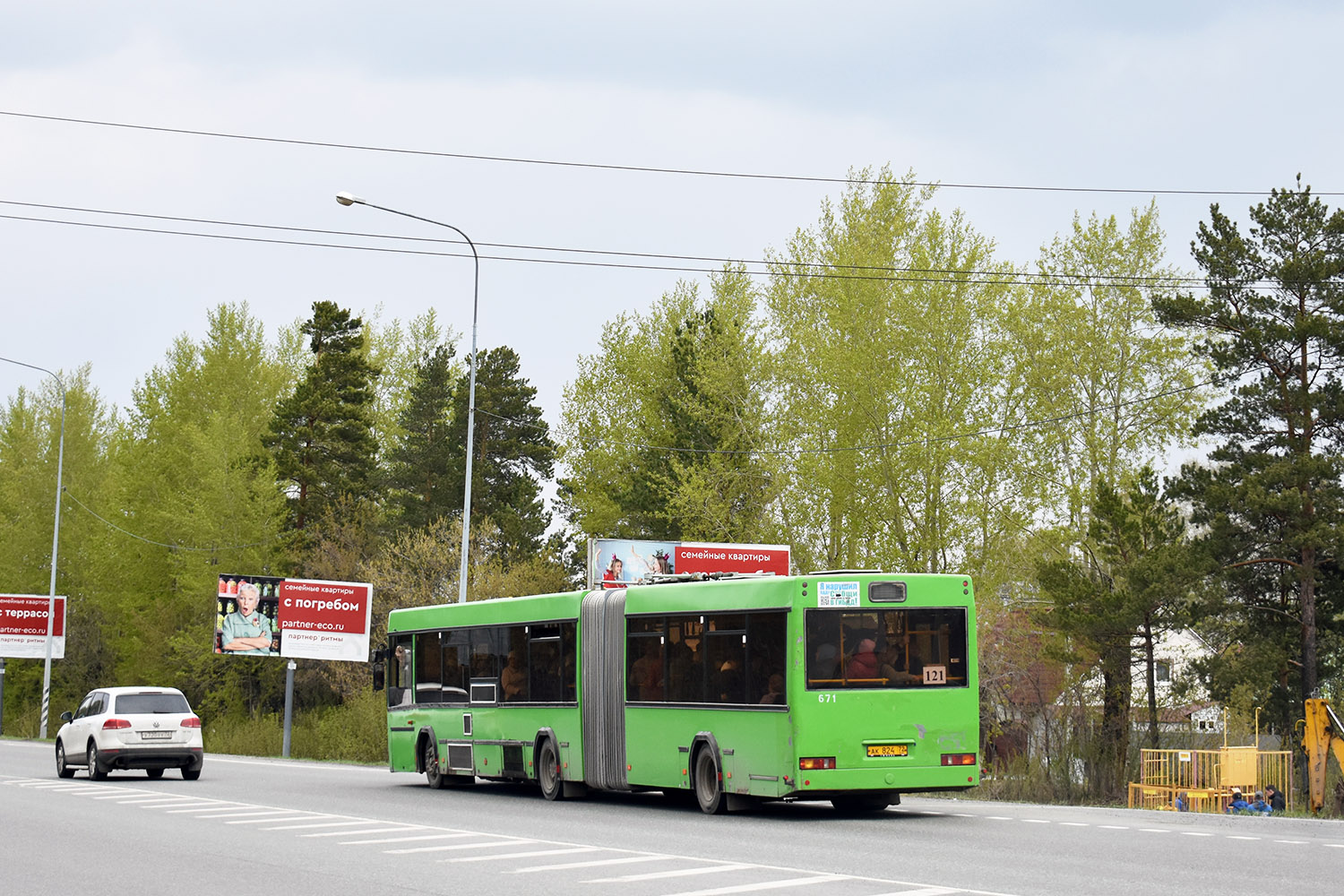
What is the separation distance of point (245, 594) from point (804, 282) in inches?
795

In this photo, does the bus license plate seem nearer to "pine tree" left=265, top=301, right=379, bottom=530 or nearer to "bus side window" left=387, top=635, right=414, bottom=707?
"bus side window" left=387, top=635, right=414, bottom=707

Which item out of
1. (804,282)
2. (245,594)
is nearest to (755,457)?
(804,282)

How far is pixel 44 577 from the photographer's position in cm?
7988

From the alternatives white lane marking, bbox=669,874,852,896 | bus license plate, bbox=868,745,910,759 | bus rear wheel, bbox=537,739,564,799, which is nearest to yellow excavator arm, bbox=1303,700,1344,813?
bus license plate, bbox=868,745,910,759

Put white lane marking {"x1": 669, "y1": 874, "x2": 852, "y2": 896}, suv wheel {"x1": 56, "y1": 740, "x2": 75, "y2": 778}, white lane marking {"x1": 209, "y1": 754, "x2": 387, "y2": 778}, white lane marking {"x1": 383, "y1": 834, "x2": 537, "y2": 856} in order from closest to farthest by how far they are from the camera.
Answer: white lane marking {"x1": 669, "y1": 874, "x2": 852, "y2": 896} < white lane marking {"x1": 383, "y1": 834, "x2": 537, "y2": 856} < suv wheel {"x1": 56, "y1": 740, "x2": 75, "y2": 778} < white lane marking {"x1": 209, "y1": 754, "x2": 387, "y2": 778}

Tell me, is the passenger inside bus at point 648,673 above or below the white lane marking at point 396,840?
above

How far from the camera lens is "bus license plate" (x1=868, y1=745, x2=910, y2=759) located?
18.4m

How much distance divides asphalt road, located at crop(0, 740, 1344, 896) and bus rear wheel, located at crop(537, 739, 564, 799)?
0.43 metres

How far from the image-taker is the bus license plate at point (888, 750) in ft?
60.5

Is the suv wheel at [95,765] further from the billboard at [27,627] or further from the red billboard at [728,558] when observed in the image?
the billboard at [27,627]

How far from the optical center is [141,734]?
27.7 metres

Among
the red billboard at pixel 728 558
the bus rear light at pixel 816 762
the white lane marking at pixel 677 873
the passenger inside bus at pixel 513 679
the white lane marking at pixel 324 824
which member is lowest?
the white lane marking at pixel 324 824

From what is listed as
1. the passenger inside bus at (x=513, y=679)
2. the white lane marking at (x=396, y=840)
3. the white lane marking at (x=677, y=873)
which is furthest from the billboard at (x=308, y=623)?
the white lane marking at (x=677, y=873)

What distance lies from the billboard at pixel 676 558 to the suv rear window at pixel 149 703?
19.3 metres
